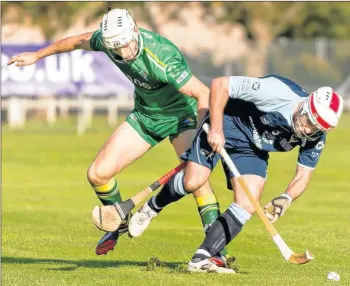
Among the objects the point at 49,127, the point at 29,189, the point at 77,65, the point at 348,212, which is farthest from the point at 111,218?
the point at 49,127

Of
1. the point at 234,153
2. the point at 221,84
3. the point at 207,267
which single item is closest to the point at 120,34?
the point at 221,84

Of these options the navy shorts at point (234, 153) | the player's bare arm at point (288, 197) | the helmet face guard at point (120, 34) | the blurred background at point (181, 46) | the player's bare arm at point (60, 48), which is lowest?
the blurred background at point (181, 46)

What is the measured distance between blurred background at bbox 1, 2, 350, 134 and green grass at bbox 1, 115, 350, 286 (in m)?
6.38

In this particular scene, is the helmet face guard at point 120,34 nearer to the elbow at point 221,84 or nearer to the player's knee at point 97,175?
the elbow at point 221,84

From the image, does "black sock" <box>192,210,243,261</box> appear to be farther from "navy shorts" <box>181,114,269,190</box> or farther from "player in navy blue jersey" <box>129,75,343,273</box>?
"navy shorts" <box>181,114,269,190</box>

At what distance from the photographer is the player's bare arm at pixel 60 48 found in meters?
11.5

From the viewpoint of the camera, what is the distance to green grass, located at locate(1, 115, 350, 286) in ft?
35.1

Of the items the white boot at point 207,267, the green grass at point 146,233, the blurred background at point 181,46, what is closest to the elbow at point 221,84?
the white boot at point 207,267

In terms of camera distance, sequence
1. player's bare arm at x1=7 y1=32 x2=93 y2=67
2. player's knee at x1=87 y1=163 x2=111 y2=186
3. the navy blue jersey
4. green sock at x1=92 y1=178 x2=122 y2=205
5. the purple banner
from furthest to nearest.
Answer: the purple banner < green sock at x1=92 y1=178 x2=122 y2=205 < player's bare arm at x1=7 y1=32 x2=93 y2=67 < player's knee at x1=87 y1=163 x2=111 y2=186 < the navy blue jersey

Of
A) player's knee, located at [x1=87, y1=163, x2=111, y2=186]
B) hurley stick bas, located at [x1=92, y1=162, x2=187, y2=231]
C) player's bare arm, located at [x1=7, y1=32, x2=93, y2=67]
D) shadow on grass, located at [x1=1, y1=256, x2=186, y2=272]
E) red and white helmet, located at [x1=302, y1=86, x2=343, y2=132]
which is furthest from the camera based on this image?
player's bare arm, located at [x1=7, y1=32, x2=93, y2=67]

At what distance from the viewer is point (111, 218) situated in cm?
1119

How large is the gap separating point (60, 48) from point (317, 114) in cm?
304

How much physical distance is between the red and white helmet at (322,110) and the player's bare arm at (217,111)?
0.70 meters

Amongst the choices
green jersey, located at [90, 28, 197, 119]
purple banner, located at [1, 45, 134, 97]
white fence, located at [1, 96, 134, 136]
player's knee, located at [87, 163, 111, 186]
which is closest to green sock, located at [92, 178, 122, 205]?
player's knee, located at [87, 163, 111, 186]
